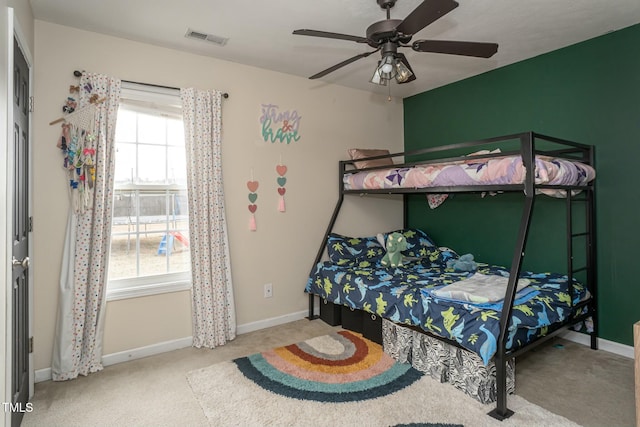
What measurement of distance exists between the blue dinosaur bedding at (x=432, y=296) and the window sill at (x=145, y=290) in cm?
118

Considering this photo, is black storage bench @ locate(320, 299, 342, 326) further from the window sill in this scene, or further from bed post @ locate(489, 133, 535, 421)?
bed post @ locate(489, 133, 535, 421)

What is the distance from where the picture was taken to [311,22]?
8.09 feet

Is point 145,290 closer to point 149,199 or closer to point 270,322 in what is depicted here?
point 149,199

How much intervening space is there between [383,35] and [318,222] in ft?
6.72

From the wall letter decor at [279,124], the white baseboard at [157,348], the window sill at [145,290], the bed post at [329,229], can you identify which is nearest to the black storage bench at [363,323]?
the bed post at [329,229]

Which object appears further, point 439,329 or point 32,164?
point 32,164

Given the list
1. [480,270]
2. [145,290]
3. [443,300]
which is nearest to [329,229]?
[480,270]

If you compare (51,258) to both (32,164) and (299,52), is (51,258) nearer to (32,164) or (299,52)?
(32,164)

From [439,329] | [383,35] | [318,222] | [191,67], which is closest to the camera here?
[383,35]

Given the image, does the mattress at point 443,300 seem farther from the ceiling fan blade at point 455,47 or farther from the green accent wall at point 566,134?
the ceiling fan blade at point 455,47

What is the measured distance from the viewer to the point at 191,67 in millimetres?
2955

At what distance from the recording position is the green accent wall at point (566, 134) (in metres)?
2.64

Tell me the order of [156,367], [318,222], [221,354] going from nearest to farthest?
[156,367] < [221,354] < [318,222]

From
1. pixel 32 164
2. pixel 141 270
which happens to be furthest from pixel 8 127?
pixel 141 270
